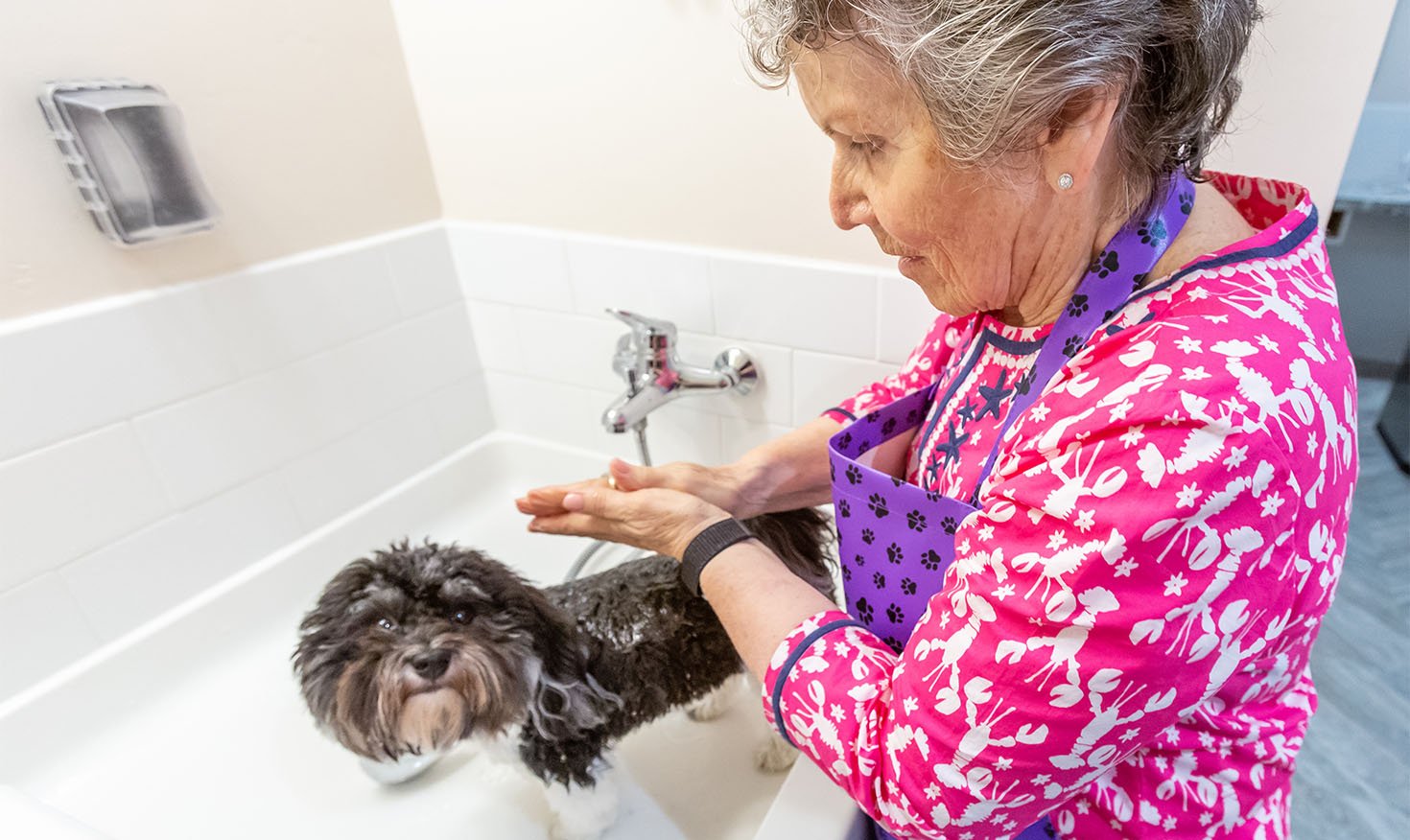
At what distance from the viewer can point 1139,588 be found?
43cm

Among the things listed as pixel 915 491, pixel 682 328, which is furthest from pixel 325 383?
pixel 915 491

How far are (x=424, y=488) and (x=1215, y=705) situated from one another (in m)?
1.24

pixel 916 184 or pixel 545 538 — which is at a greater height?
pixel 916 184

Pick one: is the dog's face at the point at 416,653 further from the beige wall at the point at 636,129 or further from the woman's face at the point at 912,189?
the beige wall at the point at 636,129

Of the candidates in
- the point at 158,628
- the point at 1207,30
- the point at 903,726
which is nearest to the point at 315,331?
the point at 158,628

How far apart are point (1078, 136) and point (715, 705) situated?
0.83 meters

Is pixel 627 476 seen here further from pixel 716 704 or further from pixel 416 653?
pixel 716 704

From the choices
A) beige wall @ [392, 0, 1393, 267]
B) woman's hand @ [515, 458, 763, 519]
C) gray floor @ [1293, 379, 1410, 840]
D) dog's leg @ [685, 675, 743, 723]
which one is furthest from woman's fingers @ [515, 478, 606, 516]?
gray floor @ [1293, 379, 1410, 840]

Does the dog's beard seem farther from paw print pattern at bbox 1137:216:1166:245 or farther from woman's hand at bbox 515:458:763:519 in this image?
paw print pattern at bbox 1137:216:1166:245

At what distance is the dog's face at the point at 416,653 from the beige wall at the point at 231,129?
0.58m

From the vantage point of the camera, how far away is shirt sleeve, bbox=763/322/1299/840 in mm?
427

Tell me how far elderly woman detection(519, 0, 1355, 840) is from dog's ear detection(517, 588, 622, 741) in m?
0.22

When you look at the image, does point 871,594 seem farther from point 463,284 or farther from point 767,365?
point 463,284

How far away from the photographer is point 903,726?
20.3 inches
